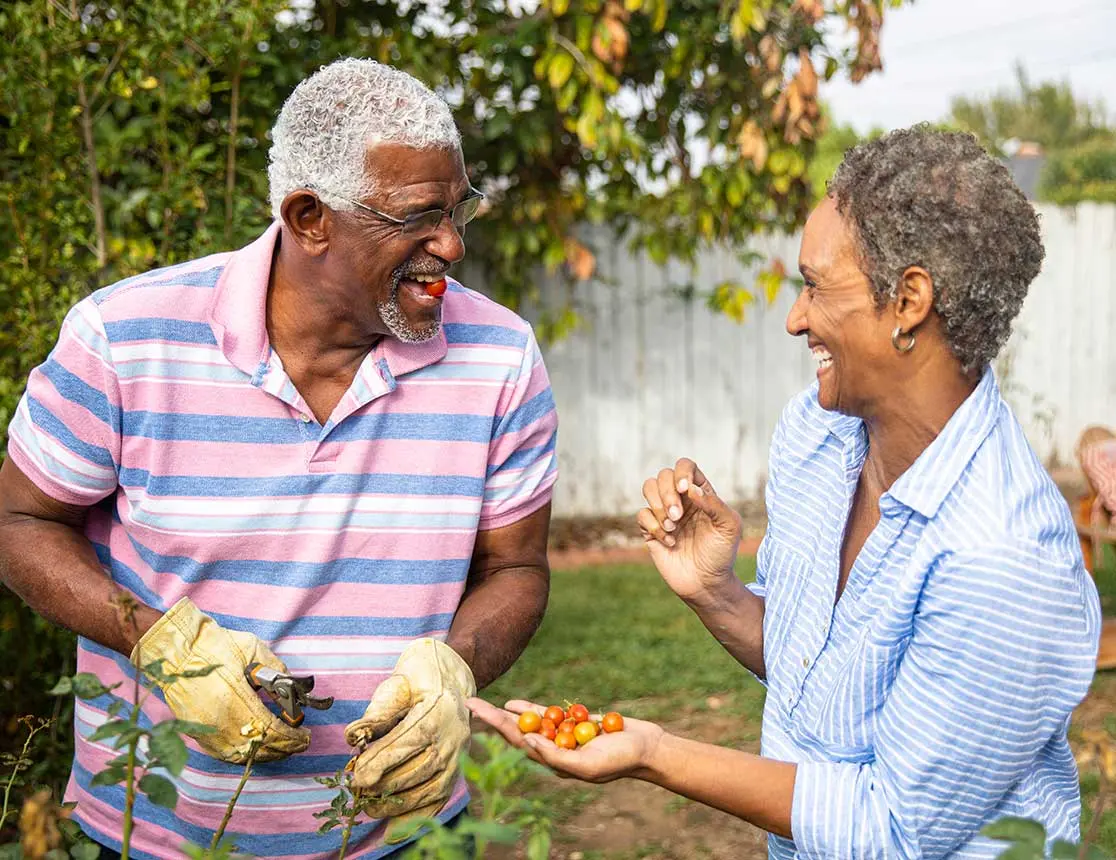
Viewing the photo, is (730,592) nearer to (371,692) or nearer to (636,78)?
(371,692)

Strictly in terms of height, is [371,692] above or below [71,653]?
above

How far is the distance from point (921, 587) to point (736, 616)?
551mm

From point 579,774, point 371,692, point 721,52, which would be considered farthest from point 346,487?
point 721,52

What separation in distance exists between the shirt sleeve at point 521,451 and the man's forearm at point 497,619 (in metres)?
0.11

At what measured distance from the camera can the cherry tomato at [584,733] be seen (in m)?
1.88

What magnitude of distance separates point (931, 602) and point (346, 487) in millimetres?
967

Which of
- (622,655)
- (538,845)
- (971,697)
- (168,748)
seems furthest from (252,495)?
(622,655)

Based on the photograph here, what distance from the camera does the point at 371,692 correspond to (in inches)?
83.5

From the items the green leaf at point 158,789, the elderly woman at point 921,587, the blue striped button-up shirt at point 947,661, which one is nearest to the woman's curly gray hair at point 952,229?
the elderly woman at point 921,587

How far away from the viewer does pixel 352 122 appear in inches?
81.0

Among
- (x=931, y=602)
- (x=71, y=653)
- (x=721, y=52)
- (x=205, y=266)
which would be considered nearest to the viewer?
(x=931, y=602)

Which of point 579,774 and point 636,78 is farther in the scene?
point 636,78

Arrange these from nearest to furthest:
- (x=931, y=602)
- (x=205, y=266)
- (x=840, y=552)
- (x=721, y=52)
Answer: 1. (x=931, y=602)
2. (x=840, y=552)
3. (x=205, y=266)
4. (x=721, y=52)

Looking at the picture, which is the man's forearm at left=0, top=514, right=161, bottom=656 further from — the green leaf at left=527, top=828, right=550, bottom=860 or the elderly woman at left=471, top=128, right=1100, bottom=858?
the green leaf at left=527, top=828, right=550, bottom=860
